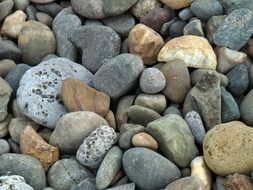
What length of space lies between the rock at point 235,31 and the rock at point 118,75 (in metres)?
0.37

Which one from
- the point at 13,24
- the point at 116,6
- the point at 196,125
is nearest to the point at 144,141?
the point at 196,125

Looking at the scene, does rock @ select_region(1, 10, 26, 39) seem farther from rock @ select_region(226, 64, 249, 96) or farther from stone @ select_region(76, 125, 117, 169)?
rock @ select_region(226, 64, 249, 96)

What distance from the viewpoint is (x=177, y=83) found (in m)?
2.05

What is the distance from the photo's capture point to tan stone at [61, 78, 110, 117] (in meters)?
2.03

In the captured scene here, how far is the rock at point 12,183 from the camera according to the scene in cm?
172

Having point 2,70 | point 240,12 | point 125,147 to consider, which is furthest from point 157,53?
point 2,70

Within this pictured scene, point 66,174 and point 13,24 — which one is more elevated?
point 13,24

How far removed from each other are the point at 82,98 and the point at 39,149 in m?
0.27

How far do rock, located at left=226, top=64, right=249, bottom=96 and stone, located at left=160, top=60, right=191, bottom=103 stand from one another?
0.57 ft

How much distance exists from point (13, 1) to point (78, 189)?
123 cm

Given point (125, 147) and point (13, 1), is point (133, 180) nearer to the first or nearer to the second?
point (125, 147)

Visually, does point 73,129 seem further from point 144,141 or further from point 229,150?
point 229,150

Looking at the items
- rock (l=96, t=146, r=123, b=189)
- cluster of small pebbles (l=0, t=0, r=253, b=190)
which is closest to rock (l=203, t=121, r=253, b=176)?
cluster of small pebbles (l=0, t=0, r=253, b=190)

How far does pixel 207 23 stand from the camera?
225 cm
